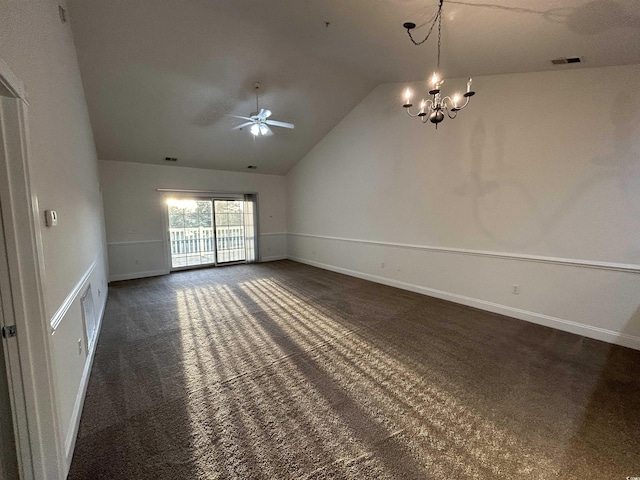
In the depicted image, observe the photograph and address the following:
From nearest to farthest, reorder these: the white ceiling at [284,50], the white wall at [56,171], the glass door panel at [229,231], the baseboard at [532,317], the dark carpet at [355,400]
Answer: the white wall at [56,171], the dark carpet at [355,400], the white ceiling at [284,50], the baseboard at [532,317], the glass door panel at [229,231]

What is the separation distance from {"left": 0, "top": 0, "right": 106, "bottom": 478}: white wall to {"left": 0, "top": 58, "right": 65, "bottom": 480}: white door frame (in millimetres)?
61

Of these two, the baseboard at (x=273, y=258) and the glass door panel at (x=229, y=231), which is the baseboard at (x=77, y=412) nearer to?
the glass door panel at (x=229, y=231)

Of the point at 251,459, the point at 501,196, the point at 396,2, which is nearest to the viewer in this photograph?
the point at 251,459

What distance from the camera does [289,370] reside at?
246 cm

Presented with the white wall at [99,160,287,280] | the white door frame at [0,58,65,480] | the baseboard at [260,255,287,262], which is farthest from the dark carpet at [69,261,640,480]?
the baseboard at [260,255,287,262]

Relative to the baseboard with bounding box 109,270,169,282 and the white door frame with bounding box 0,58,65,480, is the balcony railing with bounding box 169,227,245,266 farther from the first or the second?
the white door frame with bounding box 0,58,65,480

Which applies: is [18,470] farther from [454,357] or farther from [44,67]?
[454,357]

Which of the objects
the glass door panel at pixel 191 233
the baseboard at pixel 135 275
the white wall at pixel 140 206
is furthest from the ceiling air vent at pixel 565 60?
the baseboard at pixel 135 275

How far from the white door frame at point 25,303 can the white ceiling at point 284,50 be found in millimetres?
2466

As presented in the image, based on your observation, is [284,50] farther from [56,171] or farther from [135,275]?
[135,275]

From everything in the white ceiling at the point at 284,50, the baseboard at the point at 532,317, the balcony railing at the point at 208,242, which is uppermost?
the white ceiling at the point at 284,50

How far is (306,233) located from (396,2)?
5.47 m

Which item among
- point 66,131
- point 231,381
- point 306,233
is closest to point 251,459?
point 231,381

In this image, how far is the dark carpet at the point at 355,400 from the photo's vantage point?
1551mm
